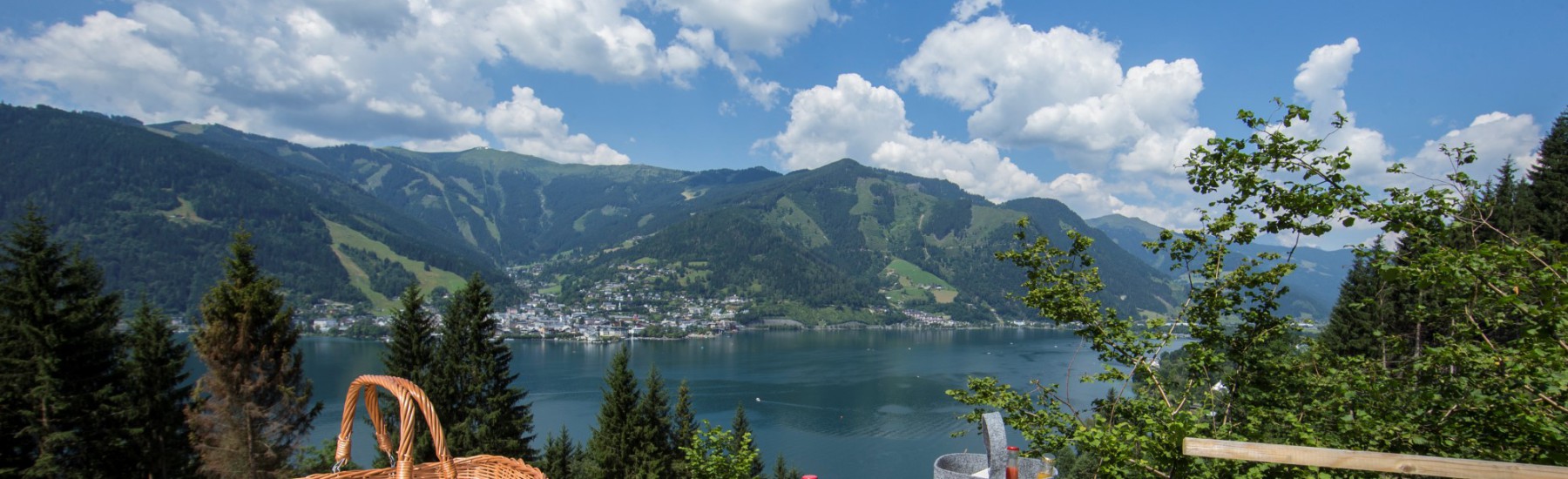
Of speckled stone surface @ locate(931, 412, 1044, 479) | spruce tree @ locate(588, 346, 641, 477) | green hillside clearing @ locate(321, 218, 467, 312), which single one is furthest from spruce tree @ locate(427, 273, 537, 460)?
green hillside clearing @ locate(321, 218, 467, 312)

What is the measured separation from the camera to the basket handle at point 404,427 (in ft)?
7.55

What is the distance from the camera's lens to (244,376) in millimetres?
9305

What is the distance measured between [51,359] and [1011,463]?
10982 millimetres

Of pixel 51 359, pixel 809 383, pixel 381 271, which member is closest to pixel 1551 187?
pixel 51 359

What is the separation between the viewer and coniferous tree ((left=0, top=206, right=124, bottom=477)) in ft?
26.7

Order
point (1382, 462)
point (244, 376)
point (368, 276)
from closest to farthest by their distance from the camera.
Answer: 1. point (1382, 462)
2. point (244, 376)
3. point (368, 276)

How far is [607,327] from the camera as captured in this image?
117625mm

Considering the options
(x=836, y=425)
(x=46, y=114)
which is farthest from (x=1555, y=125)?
(x=46, y=114)

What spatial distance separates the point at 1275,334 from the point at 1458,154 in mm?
1086

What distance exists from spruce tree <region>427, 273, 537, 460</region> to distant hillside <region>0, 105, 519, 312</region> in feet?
438

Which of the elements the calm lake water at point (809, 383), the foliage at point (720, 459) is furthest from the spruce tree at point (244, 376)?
the calm lake water at point (809, 383)

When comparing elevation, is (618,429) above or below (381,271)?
below

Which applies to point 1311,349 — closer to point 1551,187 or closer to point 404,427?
point 404,427

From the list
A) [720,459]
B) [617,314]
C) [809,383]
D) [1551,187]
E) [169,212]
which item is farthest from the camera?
[169,212]
